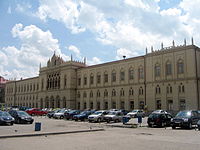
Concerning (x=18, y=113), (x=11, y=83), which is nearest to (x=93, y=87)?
(x=18, y=113)

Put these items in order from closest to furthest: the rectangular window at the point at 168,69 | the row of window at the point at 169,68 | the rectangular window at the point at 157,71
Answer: the row of window at the point at 169,68 < the rectangular window at the point at 168,69 < the rectangular window at the point at 157,71

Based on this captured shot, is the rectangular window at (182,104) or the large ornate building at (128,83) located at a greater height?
the large ornate building at (128,83)

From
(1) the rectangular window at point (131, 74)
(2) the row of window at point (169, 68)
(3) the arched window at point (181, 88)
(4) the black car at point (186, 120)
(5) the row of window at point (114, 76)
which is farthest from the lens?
(1) the rectangular window at point (131, 74)

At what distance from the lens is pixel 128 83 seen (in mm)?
54281

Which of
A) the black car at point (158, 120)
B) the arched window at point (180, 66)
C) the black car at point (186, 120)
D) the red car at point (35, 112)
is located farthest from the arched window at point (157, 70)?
the black car at point (186, 120)

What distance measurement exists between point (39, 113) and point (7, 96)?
60217mm

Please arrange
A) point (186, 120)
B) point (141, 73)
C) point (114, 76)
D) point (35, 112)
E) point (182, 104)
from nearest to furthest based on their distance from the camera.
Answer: point (186, 120)
point (182, 104)
point (35, 112)
point (141, 73)
point (114, 76)

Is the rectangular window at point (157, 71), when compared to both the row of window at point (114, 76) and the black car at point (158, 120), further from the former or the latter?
the black car at point (158, 120)

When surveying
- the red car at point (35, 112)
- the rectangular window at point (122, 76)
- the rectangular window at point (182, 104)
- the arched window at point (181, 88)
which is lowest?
the red car at point (35, 112)

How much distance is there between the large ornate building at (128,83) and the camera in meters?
44.0

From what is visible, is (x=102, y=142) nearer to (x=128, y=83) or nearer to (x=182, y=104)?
(x=182, y=104)

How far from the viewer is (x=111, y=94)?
189 feet

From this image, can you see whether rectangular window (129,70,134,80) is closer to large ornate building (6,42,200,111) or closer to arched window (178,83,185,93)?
large ornate building (6,42,200,111)

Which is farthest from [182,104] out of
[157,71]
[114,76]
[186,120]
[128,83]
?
[186,120]
